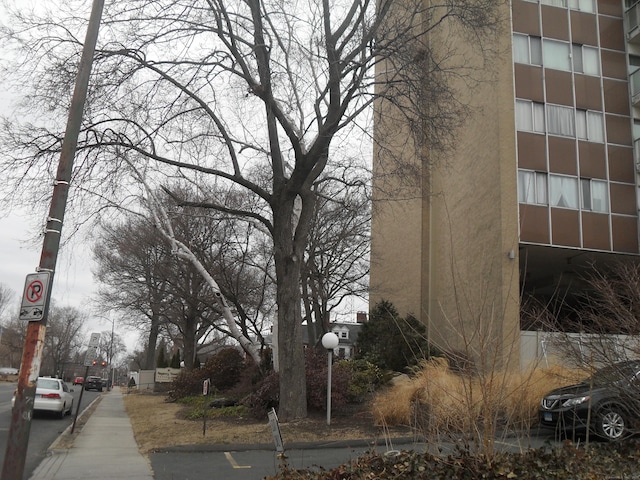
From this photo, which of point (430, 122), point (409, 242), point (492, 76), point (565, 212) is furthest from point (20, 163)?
point (409, 242)

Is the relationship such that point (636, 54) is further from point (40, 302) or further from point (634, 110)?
point (40, 302)

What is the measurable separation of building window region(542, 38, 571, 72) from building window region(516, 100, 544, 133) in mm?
1858

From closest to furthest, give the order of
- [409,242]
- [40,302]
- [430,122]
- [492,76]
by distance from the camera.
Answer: [40,302] < [430,122] < [492,76] < [409,242]

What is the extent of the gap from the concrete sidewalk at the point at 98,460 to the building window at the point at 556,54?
771 inches

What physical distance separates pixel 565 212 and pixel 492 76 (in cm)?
553

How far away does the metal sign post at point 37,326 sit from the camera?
6191 millimetres

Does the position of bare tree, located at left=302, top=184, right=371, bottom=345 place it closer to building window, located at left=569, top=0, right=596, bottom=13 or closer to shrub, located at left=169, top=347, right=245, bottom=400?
shrub, located at left=169, top=347, right=245, bottom=400

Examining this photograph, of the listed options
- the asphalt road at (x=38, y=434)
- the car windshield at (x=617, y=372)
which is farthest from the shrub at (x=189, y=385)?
the car windshield at (x=617, y=372)

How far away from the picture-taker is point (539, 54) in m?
22.3

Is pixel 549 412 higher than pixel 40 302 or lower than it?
lower

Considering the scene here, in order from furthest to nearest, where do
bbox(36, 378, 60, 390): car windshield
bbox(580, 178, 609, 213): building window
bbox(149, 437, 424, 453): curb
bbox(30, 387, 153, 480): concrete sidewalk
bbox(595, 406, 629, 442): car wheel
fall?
bbox(580, 178, 609, 213): building window < bbox(36, 378, 60, 390): car windshield < bbox(149, 437, 424, 453): curb < bbox(30, 387, 153, 480): concrete sidewalk < bbox(595, 406, 629, 442): car wheel

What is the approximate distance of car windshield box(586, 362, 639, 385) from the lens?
22.2 ft

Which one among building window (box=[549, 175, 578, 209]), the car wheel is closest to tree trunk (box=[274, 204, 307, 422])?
the car wheel

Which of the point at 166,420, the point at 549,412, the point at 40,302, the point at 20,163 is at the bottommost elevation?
the point at 166,420
